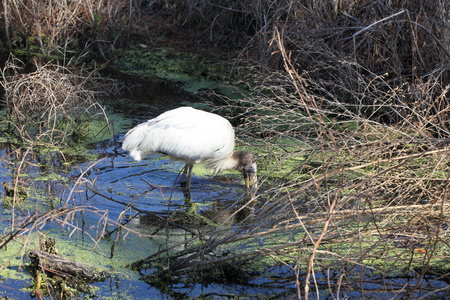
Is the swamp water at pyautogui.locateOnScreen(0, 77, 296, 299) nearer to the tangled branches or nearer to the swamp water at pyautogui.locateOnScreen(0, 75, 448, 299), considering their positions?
the swamp water at pyautogui.locateOnScreen(0, 75, 448, 299)

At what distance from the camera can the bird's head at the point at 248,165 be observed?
5734 millimetres

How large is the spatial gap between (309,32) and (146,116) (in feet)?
→ 8.54

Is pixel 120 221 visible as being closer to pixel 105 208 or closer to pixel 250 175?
pixel 105 208

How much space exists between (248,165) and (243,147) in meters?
1.10

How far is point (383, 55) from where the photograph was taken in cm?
712

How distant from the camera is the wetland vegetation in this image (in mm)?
3410

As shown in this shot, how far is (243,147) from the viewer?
683 centimetres

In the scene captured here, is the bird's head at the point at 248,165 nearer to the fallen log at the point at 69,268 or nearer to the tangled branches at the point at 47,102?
the tangled branches at the point at 47,102

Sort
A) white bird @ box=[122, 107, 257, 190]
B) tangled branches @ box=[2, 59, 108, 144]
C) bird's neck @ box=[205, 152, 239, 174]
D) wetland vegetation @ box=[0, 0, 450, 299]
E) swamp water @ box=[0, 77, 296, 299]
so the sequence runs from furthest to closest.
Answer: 1. bird's neck @ box=[205, 152, 239, 174]
2. tangled branches @ box=[2, 59, 108, 144]
3. white bird @ box=[122, 107, 257, 190]
4. swamp water @ box=[0, 77, 296, 299]
5. wetland vegetation @ box=[0, 0, 450, 299]

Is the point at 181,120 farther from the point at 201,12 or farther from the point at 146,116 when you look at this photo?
the point at 201,12

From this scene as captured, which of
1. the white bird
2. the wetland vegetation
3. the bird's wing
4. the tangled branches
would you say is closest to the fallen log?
the wetland vegetation

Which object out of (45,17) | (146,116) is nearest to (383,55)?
(146,116)

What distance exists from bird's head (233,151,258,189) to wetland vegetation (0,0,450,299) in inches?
5.6

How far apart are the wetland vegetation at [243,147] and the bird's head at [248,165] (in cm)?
14
